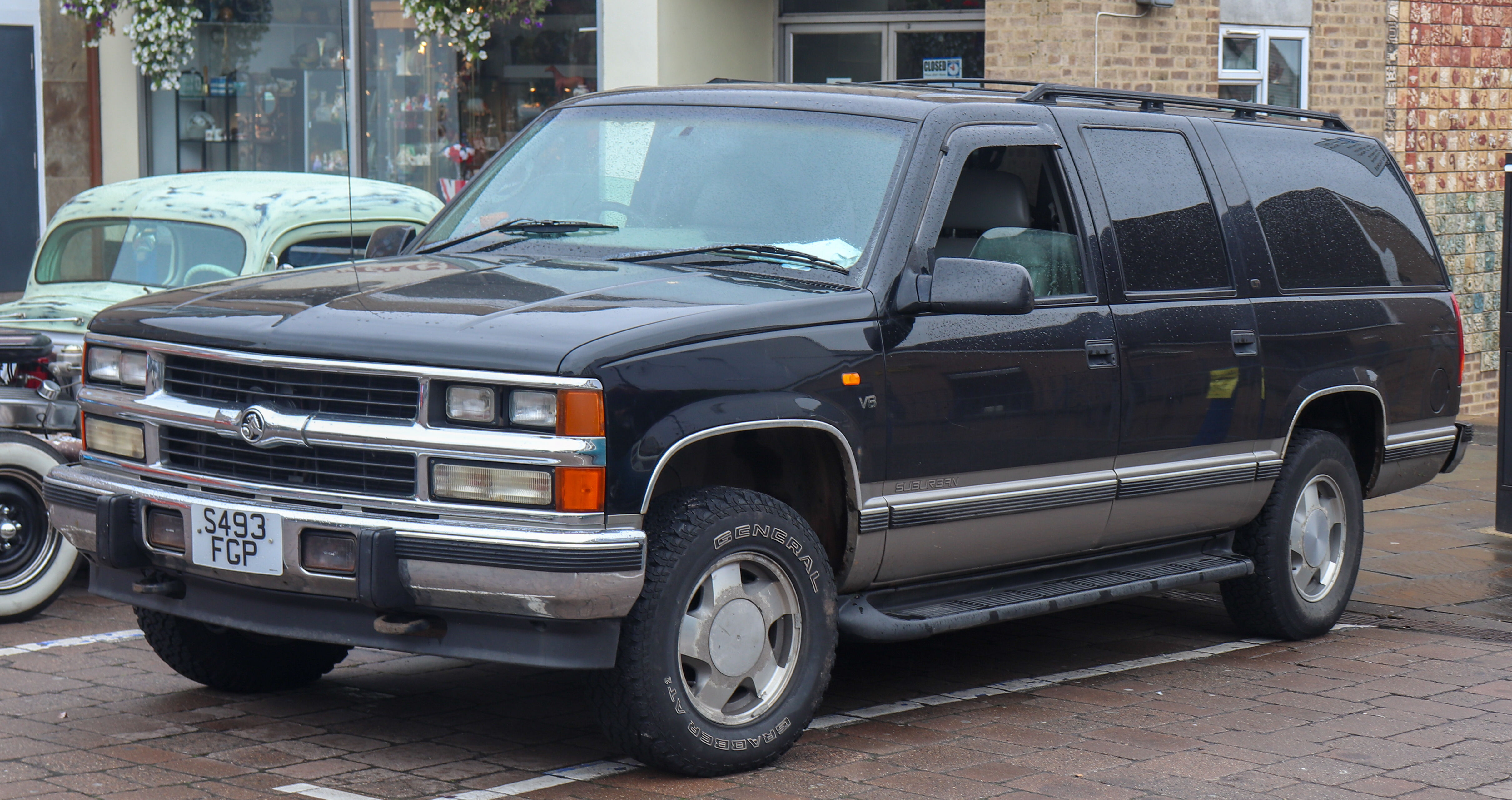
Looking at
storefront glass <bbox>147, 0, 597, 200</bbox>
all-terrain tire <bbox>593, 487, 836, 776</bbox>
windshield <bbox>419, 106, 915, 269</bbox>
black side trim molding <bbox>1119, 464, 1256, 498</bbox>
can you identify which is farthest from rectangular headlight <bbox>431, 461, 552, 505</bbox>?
storefront glass <bbox>147, 0, 597, 200</bbox>

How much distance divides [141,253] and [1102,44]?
652 cm

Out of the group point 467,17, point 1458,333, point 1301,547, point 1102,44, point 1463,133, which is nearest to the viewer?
point 1301,547

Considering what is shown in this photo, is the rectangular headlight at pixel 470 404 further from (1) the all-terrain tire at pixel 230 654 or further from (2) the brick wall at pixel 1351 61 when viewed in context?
(2) the brick wall at pixel 1351 61

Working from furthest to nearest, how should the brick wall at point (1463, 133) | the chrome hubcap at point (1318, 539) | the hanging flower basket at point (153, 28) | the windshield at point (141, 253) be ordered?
1. the hanging flower basket at point (153, 28)
2. the brick wall at point (1463, 133)
3. the windshield at point (141, 253)
4. the chrome hubcap at point (1318, 539)

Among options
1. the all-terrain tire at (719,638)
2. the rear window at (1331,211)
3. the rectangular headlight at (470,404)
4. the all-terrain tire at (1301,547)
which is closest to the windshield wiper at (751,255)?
the all-terrain tire at (719,638)

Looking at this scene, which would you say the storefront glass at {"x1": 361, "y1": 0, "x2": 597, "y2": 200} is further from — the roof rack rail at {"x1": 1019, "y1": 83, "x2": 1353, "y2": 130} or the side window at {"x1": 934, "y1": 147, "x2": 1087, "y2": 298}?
the side window at {"x1": 934, "y1": 147, "x2": 1087, "y2": 298}

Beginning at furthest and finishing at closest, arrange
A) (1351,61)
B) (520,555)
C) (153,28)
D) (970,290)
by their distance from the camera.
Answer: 1. (153,28)
2. (1351,61)
3. (970,290)
4. (520,555)

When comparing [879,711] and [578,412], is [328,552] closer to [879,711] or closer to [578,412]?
[578,412]

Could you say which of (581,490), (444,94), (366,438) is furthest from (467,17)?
(581,490)

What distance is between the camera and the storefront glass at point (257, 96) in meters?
16.1

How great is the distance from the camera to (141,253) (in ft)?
28.5

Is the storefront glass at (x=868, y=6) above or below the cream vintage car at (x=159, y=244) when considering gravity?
above

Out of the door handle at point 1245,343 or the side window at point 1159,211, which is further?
the door handle at point 1245,343

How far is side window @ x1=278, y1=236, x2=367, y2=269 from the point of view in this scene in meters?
8.50
